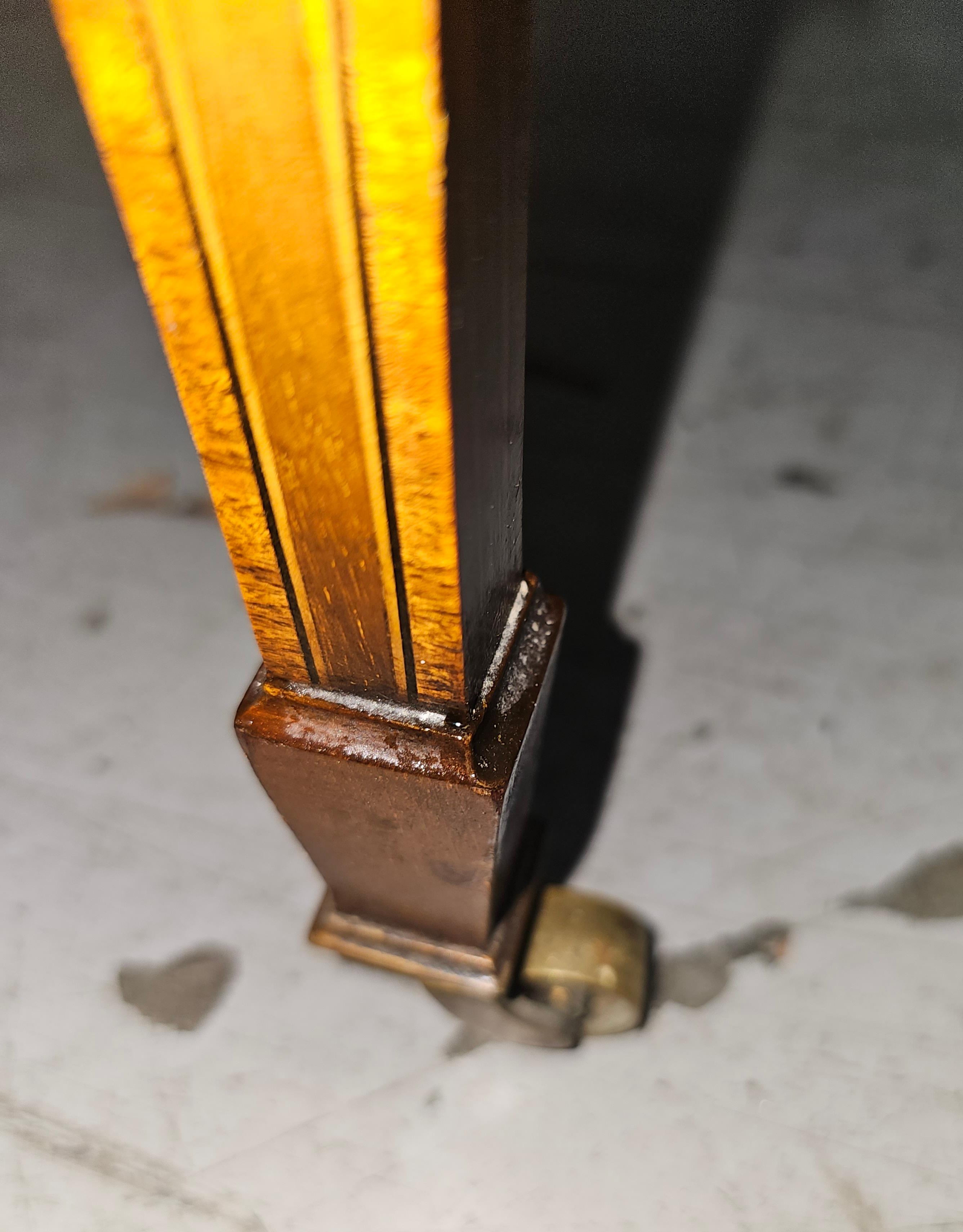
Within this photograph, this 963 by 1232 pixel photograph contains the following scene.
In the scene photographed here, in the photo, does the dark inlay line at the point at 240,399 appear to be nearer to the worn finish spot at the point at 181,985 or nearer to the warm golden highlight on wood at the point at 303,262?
the warm golden highlight on wood at the point at 303,262

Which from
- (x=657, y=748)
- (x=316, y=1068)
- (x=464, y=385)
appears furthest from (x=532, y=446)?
(x=464, y=385)

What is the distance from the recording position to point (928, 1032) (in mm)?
1068

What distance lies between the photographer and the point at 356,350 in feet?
1.30

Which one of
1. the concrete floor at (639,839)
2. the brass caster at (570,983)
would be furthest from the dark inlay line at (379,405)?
the concrete floor at (639,839)

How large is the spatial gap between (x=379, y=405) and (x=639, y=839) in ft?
3.25

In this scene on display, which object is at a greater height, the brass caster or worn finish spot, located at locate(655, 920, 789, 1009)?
the brass caster

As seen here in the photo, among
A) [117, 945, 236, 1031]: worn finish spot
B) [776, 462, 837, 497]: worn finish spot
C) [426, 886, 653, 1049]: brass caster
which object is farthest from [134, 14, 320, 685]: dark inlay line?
[776, 462, 837, 497]: worn finish spot

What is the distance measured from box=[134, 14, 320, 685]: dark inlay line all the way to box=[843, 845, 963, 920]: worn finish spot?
37.2 inches

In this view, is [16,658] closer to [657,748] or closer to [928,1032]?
[657,748]

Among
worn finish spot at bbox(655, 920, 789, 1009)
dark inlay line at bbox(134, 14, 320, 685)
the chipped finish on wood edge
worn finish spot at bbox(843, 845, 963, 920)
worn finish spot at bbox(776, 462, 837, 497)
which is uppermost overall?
dark inlay line at bbox(134, 14, 320, 685)

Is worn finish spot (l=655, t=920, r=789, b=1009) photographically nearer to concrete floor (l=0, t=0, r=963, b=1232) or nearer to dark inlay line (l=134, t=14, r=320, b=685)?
concrete floor (l=0, t=0, r=963, b=1232)

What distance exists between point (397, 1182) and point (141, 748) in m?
0.72

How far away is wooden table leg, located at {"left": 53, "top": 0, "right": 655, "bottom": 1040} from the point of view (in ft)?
1.03

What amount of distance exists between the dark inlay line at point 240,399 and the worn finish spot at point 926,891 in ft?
3.10
